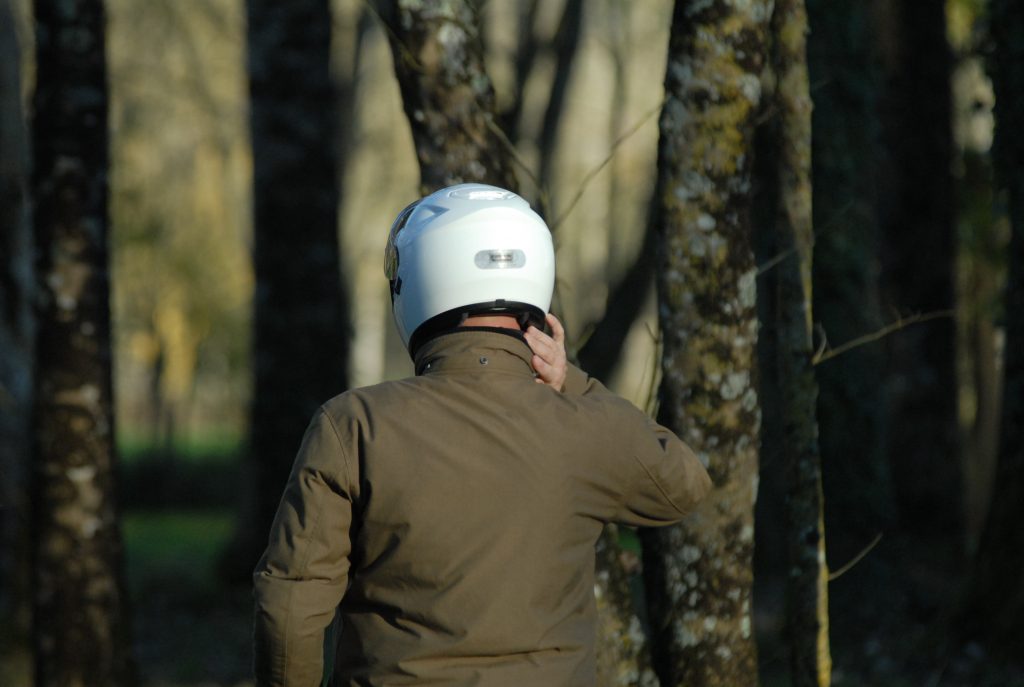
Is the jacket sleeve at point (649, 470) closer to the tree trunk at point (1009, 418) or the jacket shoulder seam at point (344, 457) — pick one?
the jacket shoulder seam at point (344, 457)

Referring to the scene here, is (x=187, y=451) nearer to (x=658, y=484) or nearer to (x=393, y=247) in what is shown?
(x=393, y=247)

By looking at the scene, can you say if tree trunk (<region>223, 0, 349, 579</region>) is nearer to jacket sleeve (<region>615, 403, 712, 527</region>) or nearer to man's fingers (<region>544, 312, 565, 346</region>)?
man's fingers (<region>544, 312, 565, 346</region>)

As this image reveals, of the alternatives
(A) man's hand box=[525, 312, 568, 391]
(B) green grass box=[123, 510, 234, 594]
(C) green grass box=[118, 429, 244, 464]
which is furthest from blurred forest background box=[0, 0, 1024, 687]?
(C) green grass box=[118, 429, 244, 464]

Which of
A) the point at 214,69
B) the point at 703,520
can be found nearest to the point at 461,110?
the point at 703,520

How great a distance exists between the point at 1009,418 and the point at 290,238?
631 centimetres

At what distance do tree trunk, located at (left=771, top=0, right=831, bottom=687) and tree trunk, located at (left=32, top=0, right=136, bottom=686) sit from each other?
11.3ft

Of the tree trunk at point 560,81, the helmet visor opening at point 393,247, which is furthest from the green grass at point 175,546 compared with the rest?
the helmet visor opening at point 393,247

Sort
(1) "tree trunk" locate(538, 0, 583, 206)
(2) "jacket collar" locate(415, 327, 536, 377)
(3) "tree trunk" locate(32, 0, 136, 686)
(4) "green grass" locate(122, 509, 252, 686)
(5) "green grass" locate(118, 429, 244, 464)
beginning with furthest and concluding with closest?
(5) "green grass" locate(118, 429, 244, 464), (1) "tree trunk" locate(538, 0, 583, 206), (4) "green grass" locate(122, 509, 252, 686), (3) "tree trunk" locate(32, 0, 136, 686), (2) "jacket collar" locate(415, 327, 536, 377)

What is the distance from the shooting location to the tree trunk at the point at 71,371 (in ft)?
22.5

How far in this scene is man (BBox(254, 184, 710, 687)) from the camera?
9.80 feet

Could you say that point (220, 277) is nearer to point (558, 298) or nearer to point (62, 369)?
point (62, 369)

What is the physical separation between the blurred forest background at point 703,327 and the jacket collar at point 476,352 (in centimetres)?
156

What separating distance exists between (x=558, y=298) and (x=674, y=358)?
1.63 ft

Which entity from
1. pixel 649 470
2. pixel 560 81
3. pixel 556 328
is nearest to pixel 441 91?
pixel 556 328
